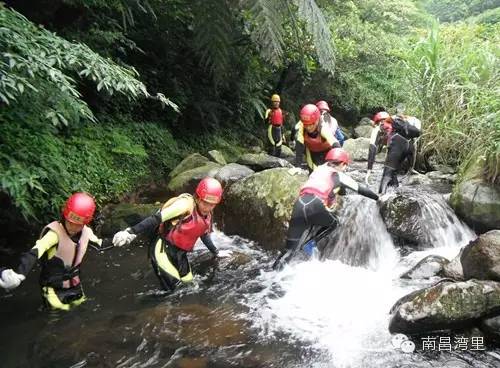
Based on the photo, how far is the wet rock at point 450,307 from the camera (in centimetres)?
357

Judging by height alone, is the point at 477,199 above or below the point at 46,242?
below

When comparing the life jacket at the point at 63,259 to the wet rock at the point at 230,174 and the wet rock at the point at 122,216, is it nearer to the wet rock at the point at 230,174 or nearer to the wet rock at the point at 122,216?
the wet rock at the point at 122,216

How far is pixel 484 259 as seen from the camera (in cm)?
405

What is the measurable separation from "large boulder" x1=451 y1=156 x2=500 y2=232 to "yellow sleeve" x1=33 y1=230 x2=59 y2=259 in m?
5.06

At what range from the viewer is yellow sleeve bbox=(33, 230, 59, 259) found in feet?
11.8

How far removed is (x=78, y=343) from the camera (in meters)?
3.70

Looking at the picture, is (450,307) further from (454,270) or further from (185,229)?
(185,229)

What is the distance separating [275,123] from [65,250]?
26.6ft

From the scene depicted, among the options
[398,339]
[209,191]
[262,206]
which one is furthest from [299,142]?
[398,339]

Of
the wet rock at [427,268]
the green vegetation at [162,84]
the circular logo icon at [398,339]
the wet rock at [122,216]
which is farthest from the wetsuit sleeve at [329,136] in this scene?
the circular logo icon at [398,339]

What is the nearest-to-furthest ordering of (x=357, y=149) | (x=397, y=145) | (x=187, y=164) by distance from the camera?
1. (x=397, y=145)
2. (x=187, y=164)
3. (x=357, y=149)

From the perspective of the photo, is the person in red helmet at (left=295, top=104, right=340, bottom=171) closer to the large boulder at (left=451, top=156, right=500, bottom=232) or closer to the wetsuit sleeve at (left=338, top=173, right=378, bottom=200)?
the wetsuit sleeve at (left=338, top=173, right=378, bottom=200)

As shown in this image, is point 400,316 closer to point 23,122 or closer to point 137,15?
point 23,122

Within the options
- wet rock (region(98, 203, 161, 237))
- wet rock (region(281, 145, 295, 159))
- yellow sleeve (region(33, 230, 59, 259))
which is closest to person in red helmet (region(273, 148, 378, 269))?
wet rock (region(98, 203, 161, 237))
